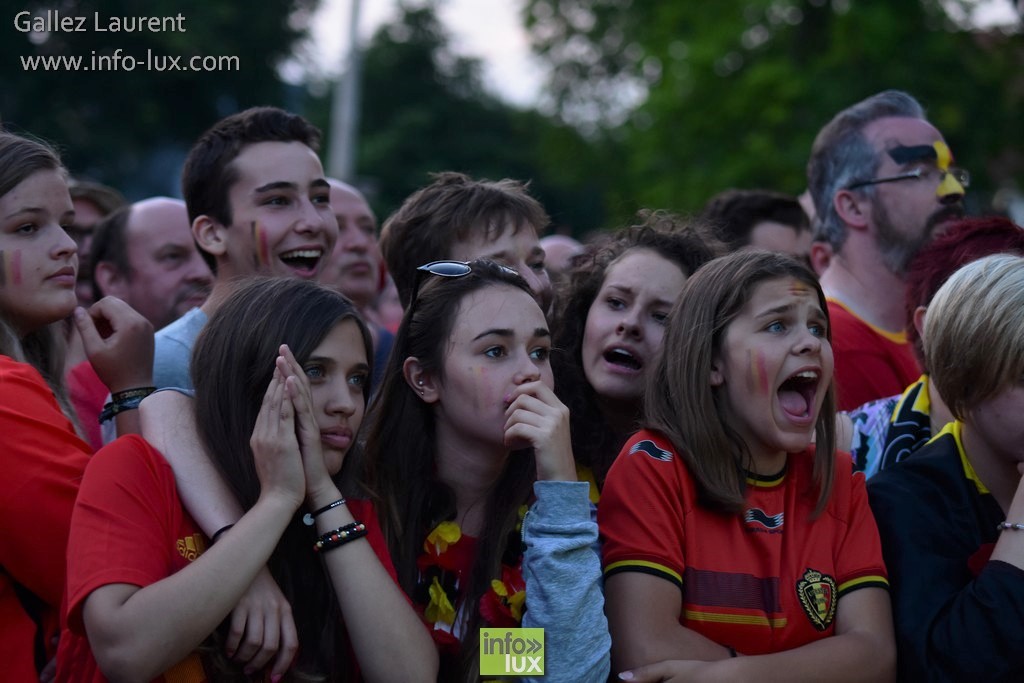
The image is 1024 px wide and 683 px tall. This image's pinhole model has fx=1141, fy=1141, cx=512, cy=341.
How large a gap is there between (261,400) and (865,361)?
2.52 m

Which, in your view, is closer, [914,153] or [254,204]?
[254,204]

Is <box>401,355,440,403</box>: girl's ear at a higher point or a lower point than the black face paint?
lower

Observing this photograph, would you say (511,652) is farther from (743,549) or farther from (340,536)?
(743,549)

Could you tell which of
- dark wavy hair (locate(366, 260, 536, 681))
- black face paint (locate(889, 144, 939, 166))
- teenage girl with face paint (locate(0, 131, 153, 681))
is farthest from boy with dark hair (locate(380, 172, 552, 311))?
black face paint (locate(889, 144, 939, 166))

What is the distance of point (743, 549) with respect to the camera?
9.43 ft

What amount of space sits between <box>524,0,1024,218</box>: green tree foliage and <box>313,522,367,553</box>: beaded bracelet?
15.6 meters

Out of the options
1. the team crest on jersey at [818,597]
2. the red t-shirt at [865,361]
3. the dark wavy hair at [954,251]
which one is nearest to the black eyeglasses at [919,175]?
the red t-shirt at [865,361]

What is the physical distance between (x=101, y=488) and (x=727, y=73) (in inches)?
720

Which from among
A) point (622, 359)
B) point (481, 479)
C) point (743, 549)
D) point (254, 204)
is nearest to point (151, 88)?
point (254, 204)

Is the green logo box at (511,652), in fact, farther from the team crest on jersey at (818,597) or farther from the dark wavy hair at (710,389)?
the team crest on jersey at (818,597)

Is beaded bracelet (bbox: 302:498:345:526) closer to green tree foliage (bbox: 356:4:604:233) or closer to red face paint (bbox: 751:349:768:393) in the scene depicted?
red face paint (bbox: 751:349:768:393)

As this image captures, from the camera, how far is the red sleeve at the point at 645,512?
2793mm

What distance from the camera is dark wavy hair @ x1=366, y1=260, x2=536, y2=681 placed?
304cm

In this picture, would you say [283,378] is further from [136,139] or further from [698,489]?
[136,139]
